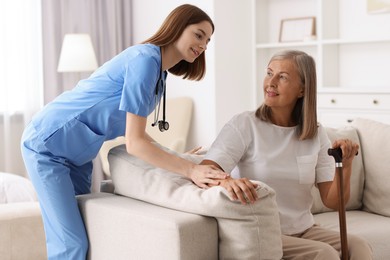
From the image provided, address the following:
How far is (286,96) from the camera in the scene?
101 inches

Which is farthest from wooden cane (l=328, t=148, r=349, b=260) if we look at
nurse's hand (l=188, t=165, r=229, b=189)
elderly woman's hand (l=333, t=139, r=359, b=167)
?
nurse's hand (l=188, t=165, r=229, b=189)

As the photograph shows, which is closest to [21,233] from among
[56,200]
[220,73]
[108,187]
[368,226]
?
[108,187]

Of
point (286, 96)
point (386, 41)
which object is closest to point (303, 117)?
point (286, 96)

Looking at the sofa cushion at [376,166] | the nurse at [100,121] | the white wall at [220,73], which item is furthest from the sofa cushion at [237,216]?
the white wall at [220,73]

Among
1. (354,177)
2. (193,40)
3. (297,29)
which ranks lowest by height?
(354,177)

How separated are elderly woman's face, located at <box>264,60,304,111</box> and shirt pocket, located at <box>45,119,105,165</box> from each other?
0.62 metres

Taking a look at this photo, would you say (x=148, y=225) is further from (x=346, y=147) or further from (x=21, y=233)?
(x=21, y=233)

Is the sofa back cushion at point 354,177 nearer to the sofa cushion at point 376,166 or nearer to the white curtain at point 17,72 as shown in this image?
the sofa cushion at point 376,166

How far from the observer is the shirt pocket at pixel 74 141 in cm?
246

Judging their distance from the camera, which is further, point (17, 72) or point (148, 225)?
point (17, 72)

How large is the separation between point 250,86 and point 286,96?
3.42 metres

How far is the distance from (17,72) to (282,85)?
3.48m

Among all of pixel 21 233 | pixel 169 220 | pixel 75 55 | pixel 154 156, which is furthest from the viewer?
pixel 75 55

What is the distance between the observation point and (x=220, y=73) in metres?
5.70
